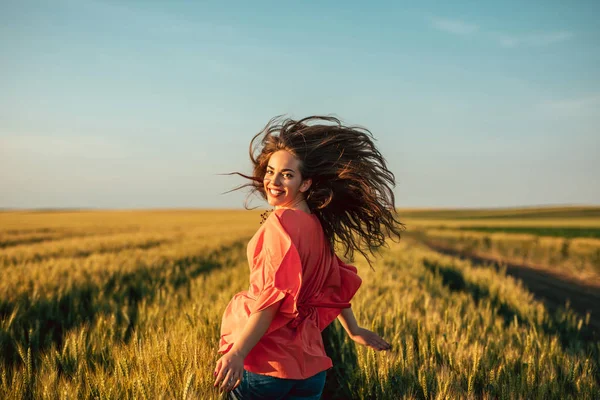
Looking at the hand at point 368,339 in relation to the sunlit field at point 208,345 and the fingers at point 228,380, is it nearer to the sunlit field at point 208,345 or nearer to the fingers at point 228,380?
the sunlit field at point 208,345

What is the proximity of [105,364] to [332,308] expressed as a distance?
1.55 metres

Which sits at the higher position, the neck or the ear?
the ear

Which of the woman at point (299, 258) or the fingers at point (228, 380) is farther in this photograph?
the woman at point (299, 258)

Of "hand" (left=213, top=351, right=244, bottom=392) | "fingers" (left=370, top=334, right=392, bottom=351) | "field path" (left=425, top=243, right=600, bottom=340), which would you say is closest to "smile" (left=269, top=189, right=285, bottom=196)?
"hand" (left=213, top=351, right=244, bottom=392)

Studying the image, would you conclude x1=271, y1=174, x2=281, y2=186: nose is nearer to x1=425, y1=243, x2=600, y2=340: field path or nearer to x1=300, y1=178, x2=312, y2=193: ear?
x1=300, y1=178, x2=312, y2=193: ear

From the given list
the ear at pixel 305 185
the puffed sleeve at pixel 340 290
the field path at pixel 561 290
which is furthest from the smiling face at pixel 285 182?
the field path at pixel 561 290

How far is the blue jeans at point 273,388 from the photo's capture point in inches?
70.8

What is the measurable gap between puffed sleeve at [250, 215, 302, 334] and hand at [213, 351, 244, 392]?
0.57 feet

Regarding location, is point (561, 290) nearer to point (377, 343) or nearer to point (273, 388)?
point (377, 343)

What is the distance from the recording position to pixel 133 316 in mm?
4781

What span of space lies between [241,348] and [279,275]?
0.29 metres

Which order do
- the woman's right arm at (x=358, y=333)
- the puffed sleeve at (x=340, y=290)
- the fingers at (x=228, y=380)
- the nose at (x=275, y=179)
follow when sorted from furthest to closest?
1. the woman's right arm at (x=358, y=333)
2. the puffed sleeve at (x=340, y=290)
3. the nose at (x=275, y=179)
4. the fingers at (x=228, y=380)

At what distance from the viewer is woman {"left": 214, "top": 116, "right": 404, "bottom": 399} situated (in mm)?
1722

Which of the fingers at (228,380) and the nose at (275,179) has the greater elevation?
the nose at (275,179)
